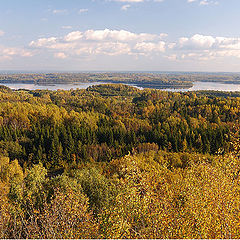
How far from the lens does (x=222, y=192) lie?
30.9 ft

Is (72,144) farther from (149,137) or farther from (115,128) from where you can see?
(149,137)

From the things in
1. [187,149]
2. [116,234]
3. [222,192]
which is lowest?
[187,149]

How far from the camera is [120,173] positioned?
16.4 m

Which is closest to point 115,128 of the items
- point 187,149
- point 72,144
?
point 72,144

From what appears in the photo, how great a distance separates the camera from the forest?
29.9 ft

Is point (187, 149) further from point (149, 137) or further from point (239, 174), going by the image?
point (239, 174)

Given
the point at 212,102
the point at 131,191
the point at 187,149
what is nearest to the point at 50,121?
the point at 187,149

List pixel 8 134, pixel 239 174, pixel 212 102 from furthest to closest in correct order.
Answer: pixel 212 102 → pixel 8 134 → pixel 239 174

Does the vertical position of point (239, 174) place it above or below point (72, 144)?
above

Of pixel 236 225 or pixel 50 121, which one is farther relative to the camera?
pixel 50 121

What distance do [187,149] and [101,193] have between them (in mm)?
44444

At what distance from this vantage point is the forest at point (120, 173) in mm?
9117

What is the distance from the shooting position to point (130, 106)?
123938 mm

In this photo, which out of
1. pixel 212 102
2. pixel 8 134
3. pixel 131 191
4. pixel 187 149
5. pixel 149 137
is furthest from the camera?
pixel 212 102
